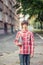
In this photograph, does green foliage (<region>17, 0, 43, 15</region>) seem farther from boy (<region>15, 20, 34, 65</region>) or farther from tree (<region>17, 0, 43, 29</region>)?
boy (<region>15, 20, 34, 65</region>)

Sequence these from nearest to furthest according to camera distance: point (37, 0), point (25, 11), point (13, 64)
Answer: point (13, 64)
point (37, 0)
point (25, 11)

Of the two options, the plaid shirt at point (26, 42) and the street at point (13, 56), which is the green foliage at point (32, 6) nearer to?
the street at point (13, 56)

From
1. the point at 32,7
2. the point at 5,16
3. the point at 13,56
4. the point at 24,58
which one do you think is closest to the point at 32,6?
Result: the point at 32,7

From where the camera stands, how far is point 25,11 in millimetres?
50250

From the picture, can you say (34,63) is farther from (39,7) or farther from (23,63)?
(39,7)

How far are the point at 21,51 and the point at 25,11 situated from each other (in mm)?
42776

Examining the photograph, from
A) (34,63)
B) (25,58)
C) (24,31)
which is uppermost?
(24,31)

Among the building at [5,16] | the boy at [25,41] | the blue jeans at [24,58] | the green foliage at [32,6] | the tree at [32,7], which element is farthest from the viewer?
the building at [5,16]

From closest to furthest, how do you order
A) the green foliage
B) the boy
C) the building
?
the boy
the green foliage
the building

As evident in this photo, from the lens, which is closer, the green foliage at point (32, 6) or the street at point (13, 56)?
the street at point (13, 56)

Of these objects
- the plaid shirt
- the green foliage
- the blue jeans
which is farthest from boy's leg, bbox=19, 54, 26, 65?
the green foliage

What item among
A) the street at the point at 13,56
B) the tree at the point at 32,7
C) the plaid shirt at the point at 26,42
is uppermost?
the tree at the point at 32,7

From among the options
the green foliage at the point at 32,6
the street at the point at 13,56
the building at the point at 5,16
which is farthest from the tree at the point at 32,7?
the street at the point at 13,56

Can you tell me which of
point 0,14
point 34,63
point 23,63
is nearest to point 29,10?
point 0,14
